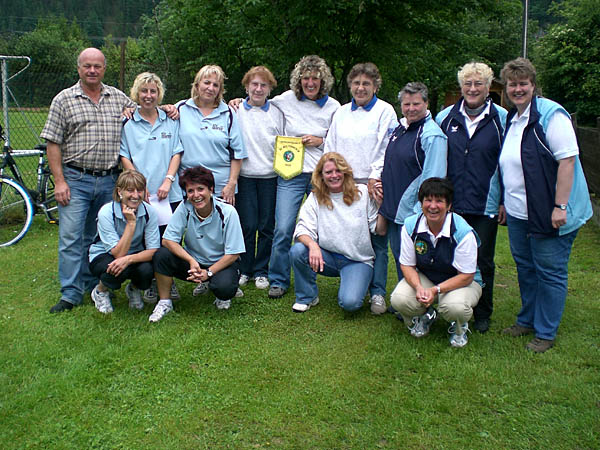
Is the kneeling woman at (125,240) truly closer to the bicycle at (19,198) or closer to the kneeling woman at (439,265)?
the kneeling woman at (439,265)

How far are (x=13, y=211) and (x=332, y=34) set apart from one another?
764 centimetres

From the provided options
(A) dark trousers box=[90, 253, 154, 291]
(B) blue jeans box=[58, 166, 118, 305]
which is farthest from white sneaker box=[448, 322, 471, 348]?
(B) blue jeans box=[58, 166, 118, 305]

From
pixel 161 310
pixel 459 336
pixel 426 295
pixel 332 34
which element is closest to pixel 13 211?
pixel 161 310

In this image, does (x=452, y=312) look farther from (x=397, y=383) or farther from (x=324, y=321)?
(x=324, y=321)

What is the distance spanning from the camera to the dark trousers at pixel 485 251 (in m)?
3.99

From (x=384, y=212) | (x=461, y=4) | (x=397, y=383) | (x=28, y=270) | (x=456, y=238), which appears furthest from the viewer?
(x=461, y=4)

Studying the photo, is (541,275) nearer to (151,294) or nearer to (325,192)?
(325,192)

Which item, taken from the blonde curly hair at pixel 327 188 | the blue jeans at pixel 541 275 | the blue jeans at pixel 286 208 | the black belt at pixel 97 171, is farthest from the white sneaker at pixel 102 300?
the blue jeans at pixel 541 275

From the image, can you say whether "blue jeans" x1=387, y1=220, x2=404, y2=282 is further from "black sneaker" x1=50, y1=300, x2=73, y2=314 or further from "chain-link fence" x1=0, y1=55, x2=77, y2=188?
"chain-link fence" x1=0, y1=55, x2=77, y2=188

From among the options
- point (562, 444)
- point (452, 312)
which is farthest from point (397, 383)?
point (562, 444)

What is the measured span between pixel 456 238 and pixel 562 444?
1412mm

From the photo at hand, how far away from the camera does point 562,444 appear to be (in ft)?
9.31

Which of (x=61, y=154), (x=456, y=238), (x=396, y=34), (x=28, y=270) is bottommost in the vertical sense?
(x=28, y=270)

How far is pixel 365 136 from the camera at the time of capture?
4.45 meters
